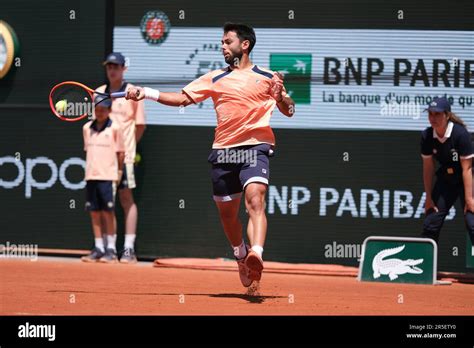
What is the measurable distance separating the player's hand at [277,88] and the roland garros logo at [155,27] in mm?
4951

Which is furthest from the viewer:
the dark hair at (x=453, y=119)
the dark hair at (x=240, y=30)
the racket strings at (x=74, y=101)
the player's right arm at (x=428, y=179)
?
the racket strings at (x=74, y=101)

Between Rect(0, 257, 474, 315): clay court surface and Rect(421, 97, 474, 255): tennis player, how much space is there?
2.51 feet

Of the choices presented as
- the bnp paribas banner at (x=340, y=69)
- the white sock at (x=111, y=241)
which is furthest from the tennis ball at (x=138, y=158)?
the white sock at (x=111, y=241)

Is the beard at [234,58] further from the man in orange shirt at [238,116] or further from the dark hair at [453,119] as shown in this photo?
the dark hair at [453,119]

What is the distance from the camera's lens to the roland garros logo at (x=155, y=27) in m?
14.5

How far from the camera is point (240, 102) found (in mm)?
10039

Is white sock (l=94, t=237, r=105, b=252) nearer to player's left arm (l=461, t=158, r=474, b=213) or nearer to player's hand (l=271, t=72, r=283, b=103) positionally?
player's left arm (l=461, t=158, r=474, b=213)

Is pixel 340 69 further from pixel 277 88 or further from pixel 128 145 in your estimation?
pixel 277 88

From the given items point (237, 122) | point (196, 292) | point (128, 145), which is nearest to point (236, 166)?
point (237, 122)

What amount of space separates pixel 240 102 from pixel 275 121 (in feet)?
13.6

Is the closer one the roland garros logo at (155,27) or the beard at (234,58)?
the beard at (234,58)

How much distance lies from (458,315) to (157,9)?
6.88m

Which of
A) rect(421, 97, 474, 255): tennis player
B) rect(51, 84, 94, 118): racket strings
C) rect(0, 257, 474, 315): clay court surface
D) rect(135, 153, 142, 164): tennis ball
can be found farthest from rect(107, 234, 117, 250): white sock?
rect(421, 97, 474, 255): tennis player
